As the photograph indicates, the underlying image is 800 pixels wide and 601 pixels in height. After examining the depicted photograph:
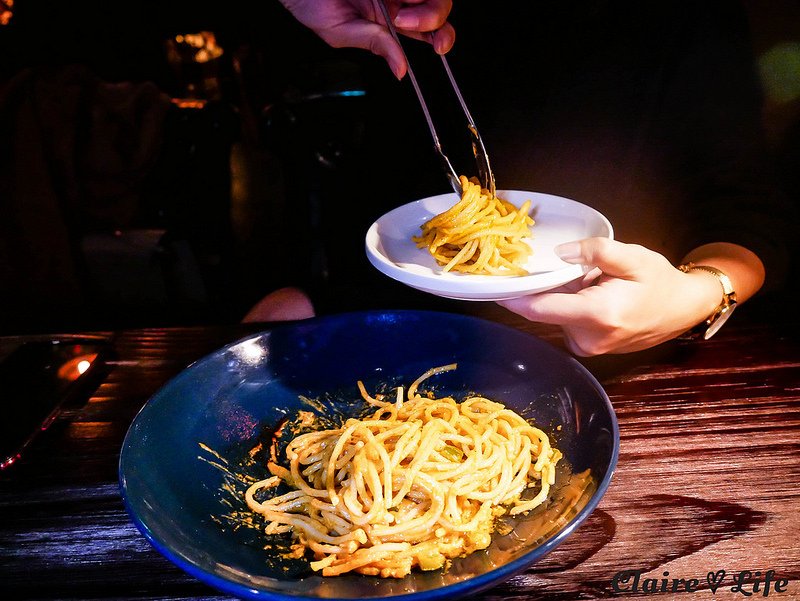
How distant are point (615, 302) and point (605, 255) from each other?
5.9 inches

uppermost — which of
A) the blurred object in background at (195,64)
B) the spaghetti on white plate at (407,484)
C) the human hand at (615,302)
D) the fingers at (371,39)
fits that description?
the fingers at (371,39)

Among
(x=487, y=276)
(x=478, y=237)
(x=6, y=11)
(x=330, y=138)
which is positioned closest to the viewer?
(x=487, y=276)

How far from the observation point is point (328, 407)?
1463 millimetres

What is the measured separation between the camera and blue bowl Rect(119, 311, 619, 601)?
948 millimetres

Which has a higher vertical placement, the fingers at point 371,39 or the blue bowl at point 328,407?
the fingers at point 371,39

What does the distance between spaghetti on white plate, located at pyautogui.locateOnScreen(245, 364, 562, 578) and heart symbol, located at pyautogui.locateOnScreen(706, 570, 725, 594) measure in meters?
0.31

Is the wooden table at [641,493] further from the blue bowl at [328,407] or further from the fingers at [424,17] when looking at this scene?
the fingers at [424,17]

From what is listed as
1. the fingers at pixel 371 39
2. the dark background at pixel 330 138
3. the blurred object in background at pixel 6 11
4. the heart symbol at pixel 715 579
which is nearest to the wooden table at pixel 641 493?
the heart symbol at pixel 715 579

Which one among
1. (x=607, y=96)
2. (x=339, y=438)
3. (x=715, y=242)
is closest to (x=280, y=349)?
(x=339, y=438)

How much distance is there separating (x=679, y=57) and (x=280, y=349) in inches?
81.9

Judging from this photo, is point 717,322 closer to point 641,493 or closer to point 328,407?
point 641,493

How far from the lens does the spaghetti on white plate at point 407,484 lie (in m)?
1.04

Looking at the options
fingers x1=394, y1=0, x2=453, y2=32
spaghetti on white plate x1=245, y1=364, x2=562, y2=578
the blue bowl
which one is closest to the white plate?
the blue bowl

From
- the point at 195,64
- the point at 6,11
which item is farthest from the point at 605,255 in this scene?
the point at 6,11
